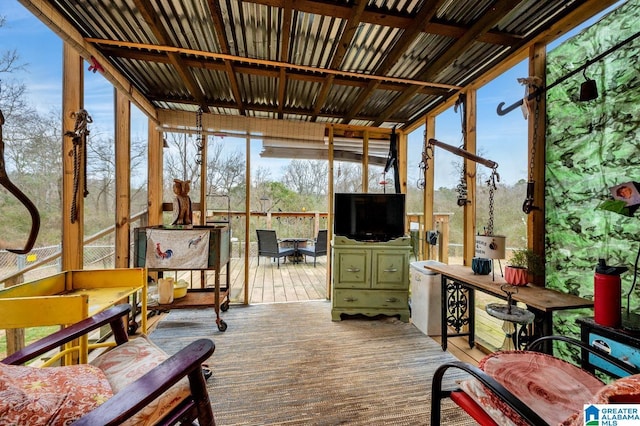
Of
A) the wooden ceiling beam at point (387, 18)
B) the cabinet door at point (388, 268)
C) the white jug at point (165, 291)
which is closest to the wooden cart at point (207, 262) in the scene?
the white jug at point (165, 291)

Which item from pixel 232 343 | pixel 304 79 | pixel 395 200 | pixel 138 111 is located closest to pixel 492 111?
pixel 395 200

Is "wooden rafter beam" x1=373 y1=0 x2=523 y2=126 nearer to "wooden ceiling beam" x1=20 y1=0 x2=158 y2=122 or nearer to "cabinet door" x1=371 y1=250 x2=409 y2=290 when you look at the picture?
"cabinet door" x1=371 y1=250 x2=409 y2=290

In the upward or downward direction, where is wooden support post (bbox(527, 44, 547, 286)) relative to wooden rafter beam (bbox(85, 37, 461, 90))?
downward

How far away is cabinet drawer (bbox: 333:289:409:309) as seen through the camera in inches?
115

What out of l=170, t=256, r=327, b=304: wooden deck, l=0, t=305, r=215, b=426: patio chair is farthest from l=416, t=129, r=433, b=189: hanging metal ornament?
l=0, t=305, r=215, b=426: patio chair

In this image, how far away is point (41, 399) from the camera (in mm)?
789

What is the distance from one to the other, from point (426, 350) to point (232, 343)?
1791mm

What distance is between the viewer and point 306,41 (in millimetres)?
1912

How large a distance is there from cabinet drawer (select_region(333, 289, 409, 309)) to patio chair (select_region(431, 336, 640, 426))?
1727mm

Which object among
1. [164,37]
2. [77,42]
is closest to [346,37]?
[164,37]

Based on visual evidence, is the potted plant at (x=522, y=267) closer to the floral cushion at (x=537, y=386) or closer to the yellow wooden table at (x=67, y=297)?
the floral cushion at (x=537, y=386)

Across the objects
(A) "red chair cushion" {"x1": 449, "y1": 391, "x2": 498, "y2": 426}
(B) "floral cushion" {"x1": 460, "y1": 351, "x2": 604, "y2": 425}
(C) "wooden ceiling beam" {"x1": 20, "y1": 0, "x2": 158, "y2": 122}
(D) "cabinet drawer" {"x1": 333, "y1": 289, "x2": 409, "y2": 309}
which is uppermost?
(C) "wooden ceiling beam" {"x1": 20, "y1": 0, "x2": 158, "y2": 122}

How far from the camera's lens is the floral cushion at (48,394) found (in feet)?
2.36

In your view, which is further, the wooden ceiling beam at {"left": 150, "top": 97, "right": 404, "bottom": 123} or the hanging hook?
the wooden ceiling beam at {"left": 150, "top": 97, "right": 404, "bottom": 123}
